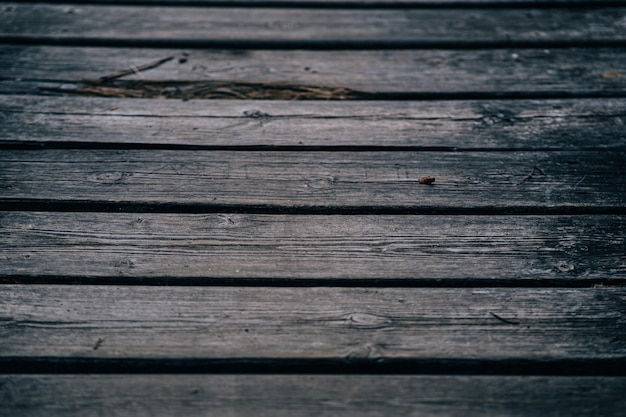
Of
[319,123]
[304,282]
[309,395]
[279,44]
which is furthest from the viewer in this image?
[279,44]

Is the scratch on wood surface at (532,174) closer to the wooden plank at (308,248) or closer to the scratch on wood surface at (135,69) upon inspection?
the wooden plank at (308,248)

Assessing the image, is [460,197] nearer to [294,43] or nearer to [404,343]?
[404,343]

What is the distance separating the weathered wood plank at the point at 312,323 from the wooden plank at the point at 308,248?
38 mm

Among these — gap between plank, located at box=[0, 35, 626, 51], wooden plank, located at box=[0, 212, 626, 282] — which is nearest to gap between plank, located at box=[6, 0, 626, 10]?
gap between plank, located at box=[0, 35, 626, 51]

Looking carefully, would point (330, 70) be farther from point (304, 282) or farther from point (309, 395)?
point (309, 395)

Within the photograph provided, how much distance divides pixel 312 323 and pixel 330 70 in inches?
34.2

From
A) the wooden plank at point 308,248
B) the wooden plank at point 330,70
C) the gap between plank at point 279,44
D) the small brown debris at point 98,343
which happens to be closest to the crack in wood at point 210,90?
the wooden plank at point 330,70

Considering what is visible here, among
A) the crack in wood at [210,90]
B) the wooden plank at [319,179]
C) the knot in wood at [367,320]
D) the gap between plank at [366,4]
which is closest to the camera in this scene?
the knot in wood at [367,320]

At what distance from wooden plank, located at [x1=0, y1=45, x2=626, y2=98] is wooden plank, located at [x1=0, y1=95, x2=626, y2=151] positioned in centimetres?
6

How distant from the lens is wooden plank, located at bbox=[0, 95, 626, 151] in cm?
139

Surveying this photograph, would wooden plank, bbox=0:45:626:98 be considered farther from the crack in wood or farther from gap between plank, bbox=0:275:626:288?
gap between plank, bbox=0:275:626:288

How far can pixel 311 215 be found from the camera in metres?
1.22

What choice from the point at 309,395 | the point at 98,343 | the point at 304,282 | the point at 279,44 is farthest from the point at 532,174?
the point at 98,343

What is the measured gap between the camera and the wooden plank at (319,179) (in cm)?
125
